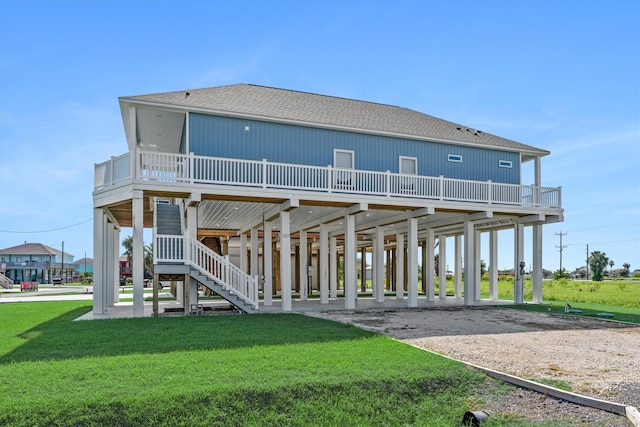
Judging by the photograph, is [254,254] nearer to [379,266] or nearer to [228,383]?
[379,266]

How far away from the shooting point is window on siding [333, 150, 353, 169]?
19.2m

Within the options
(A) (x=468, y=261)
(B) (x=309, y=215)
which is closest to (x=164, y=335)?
(B) (x=309, y=215)

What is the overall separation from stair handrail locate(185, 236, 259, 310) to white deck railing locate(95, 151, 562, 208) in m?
2.16

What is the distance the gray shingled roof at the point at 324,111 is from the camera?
17594 millimetres

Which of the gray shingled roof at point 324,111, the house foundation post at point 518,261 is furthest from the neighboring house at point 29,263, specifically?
the house foundation post at point 518,261

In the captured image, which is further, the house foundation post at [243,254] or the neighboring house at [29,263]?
the neighboring house at [29,263]

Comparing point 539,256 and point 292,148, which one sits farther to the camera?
point 539,256

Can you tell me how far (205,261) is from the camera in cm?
1608

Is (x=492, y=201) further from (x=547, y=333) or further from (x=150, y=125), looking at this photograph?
(x=150, y=125)

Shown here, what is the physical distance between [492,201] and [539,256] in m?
3.87

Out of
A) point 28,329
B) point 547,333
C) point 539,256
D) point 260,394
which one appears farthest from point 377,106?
point 260,394

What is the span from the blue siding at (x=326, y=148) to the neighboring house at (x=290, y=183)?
0.04 m

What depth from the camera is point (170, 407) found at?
6.47 metres

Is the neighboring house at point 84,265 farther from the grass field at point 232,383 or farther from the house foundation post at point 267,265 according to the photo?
the grass field at point 232,383
